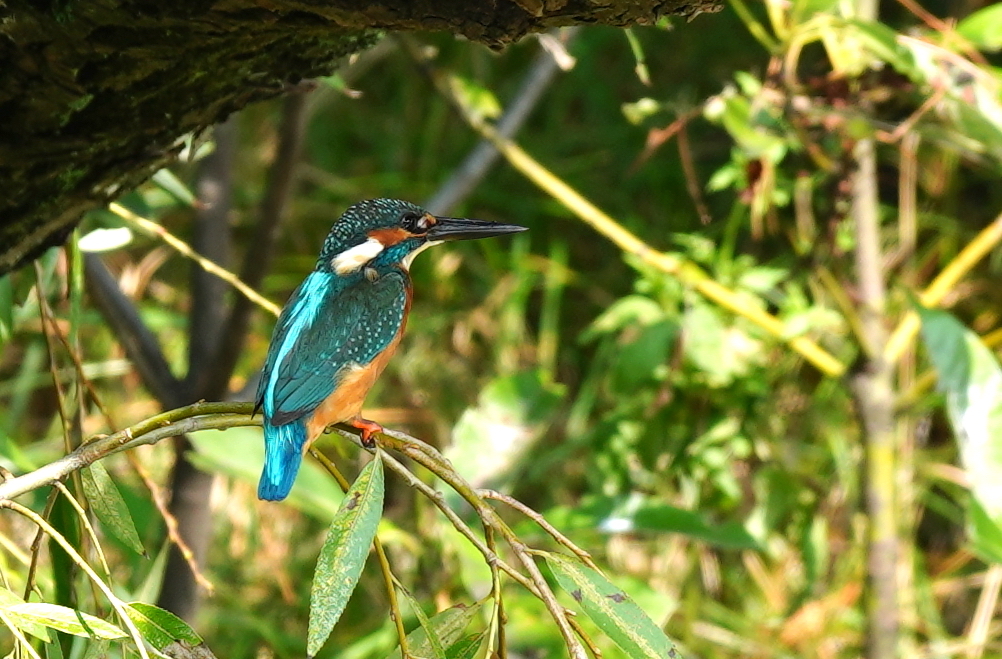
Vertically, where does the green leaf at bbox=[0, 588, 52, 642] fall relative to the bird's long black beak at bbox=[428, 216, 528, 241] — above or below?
above

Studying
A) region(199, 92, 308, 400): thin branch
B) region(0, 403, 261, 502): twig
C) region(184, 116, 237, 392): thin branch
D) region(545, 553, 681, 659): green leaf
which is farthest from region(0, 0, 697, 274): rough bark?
region(184, 116, 237, 392): thin branch

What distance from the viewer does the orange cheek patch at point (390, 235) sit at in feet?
5.38

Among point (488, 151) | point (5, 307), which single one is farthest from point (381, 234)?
point (488, 151)

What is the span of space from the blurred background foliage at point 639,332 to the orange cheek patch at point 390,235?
0.85 feet

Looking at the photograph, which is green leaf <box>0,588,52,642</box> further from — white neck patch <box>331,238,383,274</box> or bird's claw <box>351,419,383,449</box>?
white neck patch <box>331,238,383,274</box>

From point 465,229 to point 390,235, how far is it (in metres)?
0.10

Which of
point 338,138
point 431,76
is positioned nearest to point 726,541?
point 431,76

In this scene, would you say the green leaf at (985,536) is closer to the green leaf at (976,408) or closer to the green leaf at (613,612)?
the green leaf at (976,408)

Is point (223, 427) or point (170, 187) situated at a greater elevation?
point (223, 427)

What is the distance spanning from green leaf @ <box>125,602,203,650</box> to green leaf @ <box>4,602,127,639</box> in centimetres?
8

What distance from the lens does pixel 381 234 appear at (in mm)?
1646

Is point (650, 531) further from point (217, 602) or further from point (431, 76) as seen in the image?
point (217, 602)

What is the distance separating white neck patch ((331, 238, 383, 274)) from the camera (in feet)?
5.28

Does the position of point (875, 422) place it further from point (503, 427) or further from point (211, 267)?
point (211, 267)
